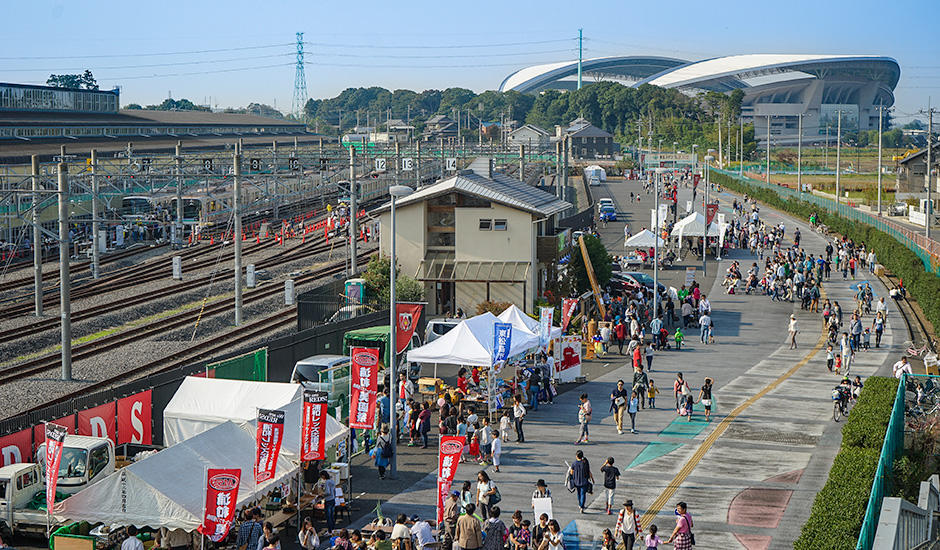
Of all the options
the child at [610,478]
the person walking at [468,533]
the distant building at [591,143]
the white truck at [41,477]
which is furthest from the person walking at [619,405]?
the distant building at [591,143]

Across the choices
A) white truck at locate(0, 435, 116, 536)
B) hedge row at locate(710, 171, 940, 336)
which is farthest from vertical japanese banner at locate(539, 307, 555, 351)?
hedge row at locate(710, 171, 940, 336)

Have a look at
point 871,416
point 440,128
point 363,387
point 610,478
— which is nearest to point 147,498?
point 363,387

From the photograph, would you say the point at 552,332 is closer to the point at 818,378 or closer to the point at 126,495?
the point at 818,378

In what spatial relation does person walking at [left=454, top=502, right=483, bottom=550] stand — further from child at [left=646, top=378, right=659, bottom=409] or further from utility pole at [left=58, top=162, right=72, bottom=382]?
utility pole at [left=58, top=162, right=72, bottom=382]

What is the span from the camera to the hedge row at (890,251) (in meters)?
39.5

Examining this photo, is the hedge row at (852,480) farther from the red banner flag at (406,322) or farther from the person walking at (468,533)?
the red banner flag at (406,322)

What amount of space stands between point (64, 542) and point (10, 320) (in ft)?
78.9

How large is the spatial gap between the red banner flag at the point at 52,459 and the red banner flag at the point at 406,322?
498 inches

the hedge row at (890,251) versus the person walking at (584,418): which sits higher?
the hedge row at (890,251)

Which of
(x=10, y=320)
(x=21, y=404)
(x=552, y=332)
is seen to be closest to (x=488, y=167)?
(x=552, y=332)

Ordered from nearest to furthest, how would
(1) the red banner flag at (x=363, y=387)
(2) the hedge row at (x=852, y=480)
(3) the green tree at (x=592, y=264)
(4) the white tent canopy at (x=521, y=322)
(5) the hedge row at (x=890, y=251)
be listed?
(2) the hedge row at (x=852, y=480) < (1) the red banner flag at (x=363, y=387) < (4) the white tent canopy at (x=521, y=322) < (5) the hedge row at (x=890, y=251) < (3) the green tree at (x=592, y=264)

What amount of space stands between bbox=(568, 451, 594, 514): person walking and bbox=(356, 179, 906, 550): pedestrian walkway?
35cm

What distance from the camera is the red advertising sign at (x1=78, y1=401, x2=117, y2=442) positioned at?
20.5m

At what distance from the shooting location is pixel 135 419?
2197cm
